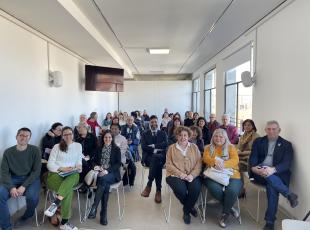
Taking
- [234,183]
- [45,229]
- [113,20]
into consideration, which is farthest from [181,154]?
[113,20]

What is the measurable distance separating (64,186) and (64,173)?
Result: 23 centimetres

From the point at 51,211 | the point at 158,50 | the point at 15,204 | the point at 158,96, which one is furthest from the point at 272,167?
the point at 158,96

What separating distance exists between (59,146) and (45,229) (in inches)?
40.6

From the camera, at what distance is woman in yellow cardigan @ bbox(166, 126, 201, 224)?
11.7ft

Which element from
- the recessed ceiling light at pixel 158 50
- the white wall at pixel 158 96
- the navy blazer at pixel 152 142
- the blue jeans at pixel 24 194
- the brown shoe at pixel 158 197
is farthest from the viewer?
the white wall at pixel 158 96

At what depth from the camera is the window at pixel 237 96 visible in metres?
5.65

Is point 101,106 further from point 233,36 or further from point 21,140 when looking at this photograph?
point 21,140

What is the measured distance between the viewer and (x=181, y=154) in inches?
147

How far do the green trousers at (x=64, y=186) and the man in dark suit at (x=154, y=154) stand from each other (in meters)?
1.25

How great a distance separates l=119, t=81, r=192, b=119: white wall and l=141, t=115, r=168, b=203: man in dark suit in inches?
355

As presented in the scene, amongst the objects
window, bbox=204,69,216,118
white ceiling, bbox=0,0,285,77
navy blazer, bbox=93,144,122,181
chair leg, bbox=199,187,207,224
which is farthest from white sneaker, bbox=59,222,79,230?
window, bbox=204,69,216,118

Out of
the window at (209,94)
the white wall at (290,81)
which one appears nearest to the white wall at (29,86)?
the white wall at (290,81)

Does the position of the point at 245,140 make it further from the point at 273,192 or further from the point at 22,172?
the point at 22,172

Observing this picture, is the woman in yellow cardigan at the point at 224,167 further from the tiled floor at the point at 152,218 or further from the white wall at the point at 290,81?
the white wall at the point at 290,81
